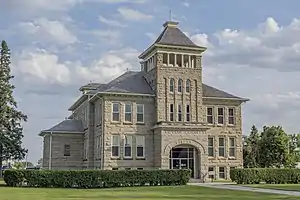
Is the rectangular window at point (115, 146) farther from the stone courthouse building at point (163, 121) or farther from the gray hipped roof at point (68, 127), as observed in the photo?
the gray hipped roof at point (68, 127)

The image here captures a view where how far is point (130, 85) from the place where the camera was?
47969mm

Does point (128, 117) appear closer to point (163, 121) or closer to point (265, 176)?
point (163, 121)

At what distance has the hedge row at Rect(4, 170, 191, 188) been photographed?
1428 inches

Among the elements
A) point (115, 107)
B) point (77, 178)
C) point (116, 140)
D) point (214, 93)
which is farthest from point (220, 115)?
point (77, 178)

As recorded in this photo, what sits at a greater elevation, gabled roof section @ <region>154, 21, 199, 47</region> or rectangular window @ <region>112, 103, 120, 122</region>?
gabled roof section @ <region>154, 21, 199, 47</region>

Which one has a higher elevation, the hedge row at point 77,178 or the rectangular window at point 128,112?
the rectangular window at point 128,112

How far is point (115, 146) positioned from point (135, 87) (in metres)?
6.30

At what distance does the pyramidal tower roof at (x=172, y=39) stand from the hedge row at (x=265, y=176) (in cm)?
1339

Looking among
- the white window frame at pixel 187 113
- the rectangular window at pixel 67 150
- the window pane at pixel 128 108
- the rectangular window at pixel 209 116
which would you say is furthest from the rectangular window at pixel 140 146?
the rectangular window at pixel 67 150

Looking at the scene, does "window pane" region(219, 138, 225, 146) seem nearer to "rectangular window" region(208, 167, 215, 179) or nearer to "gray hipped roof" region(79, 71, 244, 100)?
"rectangular window" region(208, 167, 215, 179)

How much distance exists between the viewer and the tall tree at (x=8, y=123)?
5791 centimetres

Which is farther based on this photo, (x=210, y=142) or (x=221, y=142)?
(x=221, y=142)

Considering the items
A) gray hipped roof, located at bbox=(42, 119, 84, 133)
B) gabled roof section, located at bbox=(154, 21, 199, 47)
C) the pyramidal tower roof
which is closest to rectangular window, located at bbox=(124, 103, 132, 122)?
the pyramidal tower roof

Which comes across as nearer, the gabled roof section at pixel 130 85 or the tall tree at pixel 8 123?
the gabled roof section at pixel 130 85
